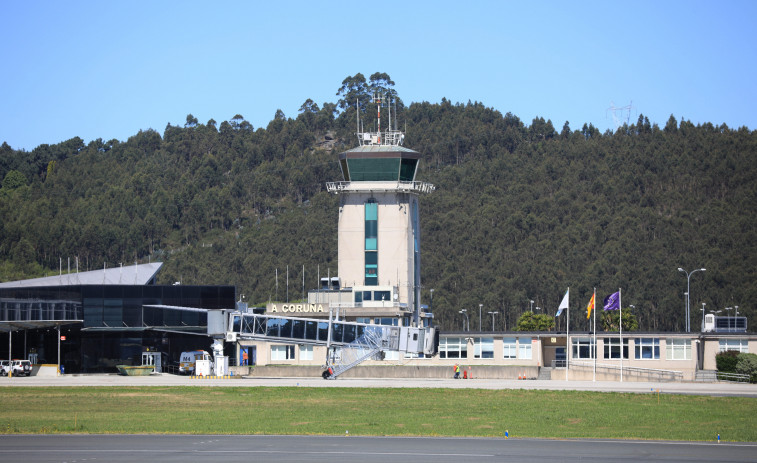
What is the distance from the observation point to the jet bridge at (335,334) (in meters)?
82.4

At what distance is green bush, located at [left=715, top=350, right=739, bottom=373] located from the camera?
83.1 m

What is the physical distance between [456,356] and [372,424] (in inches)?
2183

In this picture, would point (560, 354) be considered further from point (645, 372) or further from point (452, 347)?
point (645, 372)

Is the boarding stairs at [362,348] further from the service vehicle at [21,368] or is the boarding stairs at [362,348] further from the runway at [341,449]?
the runway at [341,449]

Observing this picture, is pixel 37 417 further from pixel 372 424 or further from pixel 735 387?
pixel 735 387

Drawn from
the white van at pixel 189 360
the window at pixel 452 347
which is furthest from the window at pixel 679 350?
the white van at pixel 189 360

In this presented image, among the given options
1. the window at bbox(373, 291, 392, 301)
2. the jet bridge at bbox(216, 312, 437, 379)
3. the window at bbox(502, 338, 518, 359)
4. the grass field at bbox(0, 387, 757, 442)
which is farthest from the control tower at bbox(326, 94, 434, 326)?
the grass field at bbox(0, 387, 757, 442)

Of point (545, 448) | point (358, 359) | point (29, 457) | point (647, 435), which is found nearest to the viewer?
point (29, 457)

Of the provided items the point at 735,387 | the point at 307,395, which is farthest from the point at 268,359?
the point at 735,387

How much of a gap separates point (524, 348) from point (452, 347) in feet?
23.4

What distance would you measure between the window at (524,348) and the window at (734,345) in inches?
706

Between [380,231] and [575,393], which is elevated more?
[380,231]

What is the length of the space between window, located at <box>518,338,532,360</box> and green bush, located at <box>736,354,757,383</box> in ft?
70.7

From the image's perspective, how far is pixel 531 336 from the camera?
9762 centimetres
